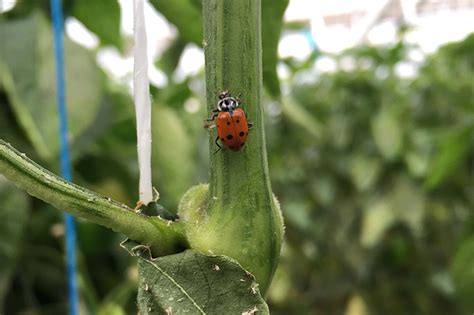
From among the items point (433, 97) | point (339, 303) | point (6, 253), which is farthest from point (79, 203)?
point (339, 303)

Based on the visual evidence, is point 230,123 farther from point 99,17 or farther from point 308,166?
point 308,166

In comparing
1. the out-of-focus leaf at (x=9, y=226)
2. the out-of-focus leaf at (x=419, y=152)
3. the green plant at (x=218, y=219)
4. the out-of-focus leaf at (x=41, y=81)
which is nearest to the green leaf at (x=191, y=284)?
the green plant at (x=218, y=219)

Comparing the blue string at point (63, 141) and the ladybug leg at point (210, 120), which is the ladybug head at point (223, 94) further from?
the blue string at point (63, 141)

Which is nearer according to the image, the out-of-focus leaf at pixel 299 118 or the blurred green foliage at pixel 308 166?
the blurred green foliage at pixel 308 166

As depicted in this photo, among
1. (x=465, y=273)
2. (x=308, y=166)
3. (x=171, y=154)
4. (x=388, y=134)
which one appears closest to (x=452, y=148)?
(x=465, y=273)

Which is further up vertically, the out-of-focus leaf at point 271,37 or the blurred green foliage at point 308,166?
the out-of-focus leaf at point 271,37

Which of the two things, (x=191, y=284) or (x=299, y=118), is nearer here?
(x=191, y=284)
